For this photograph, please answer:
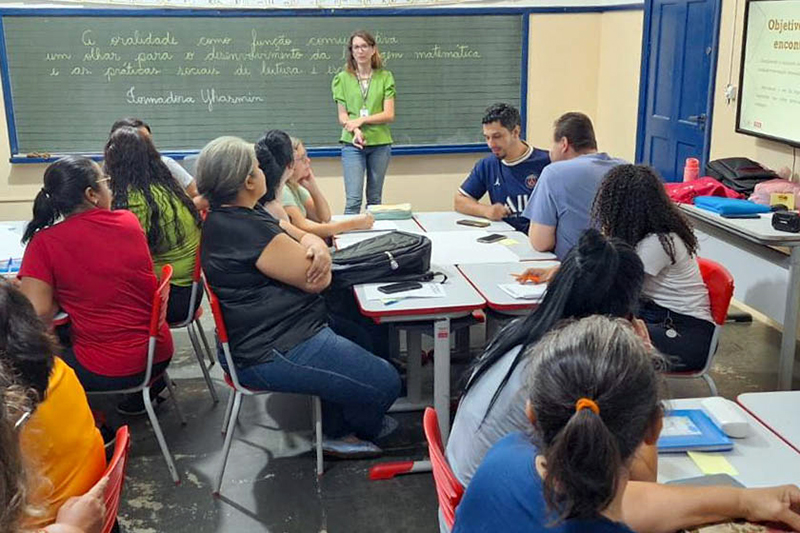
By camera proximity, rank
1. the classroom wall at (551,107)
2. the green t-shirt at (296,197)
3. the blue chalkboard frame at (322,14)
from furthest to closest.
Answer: the classroom wall at (551,107) < the blue chalkboard frame at (322,14) < the green t-shirt at (296,197)

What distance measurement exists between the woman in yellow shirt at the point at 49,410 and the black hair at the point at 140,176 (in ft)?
5.28

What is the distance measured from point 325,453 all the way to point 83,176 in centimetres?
134

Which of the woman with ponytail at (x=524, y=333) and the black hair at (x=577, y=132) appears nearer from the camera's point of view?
the woman with ponytail at (x=524, y=333)

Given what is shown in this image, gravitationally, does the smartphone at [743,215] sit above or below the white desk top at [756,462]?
above

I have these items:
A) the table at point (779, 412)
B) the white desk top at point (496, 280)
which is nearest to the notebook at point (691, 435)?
the table at point (779, 412)

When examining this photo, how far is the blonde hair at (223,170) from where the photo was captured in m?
2.63

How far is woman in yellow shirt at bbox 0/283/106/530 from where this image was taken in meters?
1.66

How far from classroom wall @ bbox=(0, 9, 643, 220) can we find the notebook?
14.2ft

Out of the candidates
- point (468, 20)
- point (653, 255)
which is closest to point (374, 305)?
point (653, 255)

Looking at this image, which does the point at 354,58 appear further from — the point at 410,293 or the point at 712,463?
the point at 712,463

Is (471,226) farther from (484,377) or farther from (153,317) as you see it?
(484,377)

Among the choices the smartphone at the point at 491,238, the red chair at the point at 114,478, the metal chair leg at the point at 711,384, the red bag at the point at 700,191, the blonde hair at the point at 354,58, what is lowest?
the metal chair leg at the point at 711,384

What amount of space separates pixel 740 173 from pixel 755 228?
0.79 m

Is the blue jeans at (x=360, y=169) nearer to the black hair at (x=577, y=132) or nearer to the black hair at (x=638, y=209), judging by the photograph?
the black hair at (x=577, y=132)
